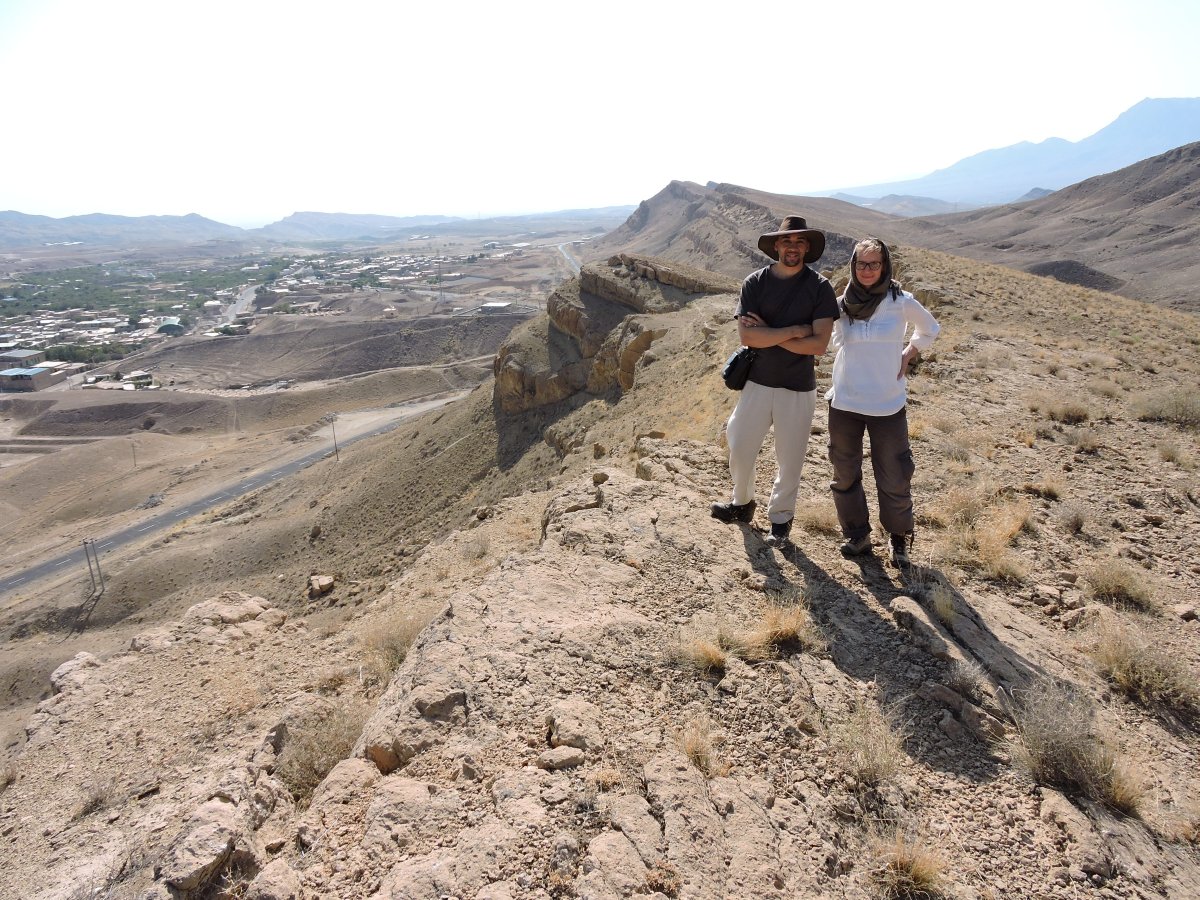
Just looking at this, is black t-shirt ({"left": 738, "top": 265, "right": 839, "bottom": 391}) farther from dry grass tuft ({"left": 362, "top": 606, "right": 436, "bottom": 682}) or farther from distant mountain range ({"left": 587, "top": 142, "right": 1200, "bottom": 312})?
distant mountain range ({"left": 587, "top": 142, "right": 1200, "bottom": 312})

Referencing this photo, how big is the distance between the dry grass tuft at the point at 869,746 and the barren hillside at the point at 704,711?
0.05 ft

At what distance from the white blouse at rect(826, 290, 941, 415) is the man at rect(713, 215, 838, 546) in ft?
0.61

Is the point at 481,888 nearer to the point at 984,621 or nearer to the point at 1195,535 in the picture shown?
the point at 984,621

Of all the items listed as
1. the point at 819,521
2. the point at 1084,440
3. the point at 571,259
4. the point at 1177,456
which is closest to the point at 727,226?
the point at 571,259

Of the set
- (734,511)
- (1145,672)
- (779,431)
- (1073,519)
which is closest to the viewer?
(1145,672)

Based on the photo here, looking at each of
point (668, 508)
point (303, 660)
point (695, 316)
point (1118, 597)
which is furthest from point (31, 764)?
point (695, 316)

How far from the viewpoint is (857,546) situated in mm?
4711

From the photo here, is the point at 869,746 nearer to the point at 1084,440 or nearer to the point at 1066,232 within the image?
the point at 1084,440

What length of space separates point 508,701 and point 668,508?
2.61m

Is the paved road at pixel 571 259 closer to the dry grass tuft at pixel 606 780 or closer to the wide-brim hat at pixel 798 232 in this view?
the wide-brim hat at pixel 798 232

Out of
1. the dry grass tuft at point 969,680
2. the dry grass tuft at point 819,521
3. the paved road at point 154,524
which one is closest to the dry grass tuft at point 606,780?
the dry grass tuft at point 969,680

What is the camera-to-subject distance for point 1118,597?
4.28 m

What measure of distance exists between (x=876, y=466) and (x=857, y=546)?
668 millimetres

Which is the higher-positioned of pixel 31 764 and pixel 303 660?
pixel 303 660
